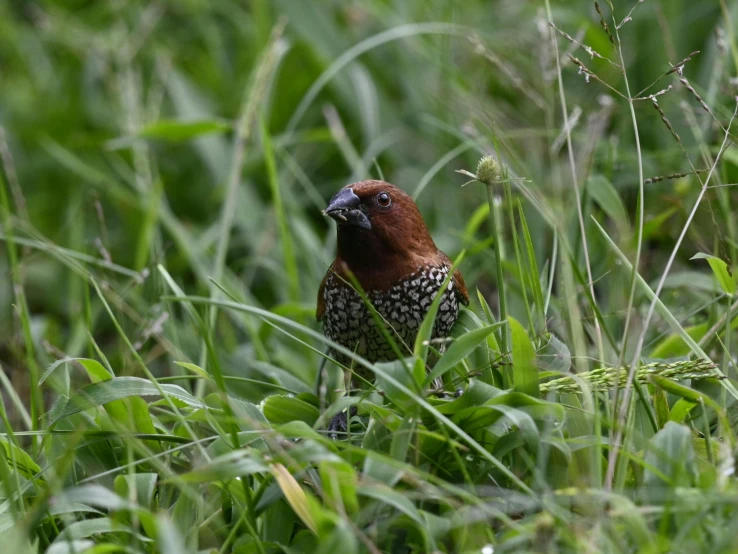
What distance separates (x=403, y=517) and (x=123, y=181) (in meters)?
3.81

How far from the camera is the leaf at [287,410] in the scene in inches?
102

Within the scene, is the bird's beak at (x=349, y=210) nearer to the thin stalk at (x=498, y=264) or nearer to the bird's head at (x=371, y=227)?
the bird's head at (x=371, y=227)

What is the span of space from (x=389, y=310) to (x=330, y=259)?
147cm

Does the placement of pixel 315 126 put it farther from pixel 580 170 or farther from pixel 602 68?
pixel 580 170

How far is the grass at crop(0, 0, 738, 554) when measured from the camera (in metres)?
2.11

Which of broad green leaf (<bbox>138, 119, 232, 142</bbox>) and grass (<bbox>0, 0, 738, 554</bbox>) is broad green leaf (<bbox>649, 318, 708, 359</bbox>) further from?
broad green leaf (<bbox>138, 119, 232, 142</bbox>)

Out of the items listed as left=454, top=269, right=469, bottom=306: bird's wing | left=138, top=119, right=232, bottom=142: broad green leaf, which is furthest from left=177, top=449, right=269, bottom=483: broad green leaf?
left=138, top=119, right=232, bottom=142: broad green leaf

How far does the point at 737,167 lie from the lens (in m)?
3.62

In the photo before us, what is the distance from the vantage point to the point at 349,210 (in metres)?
3.10

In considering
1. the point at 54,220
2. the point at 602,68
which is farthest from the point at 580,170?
the point at 54,220

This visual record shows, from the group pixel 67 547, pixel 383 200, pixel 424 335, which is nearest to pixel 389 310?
pixel 383 200

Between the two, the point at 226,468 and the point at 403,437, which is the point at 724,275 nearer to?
the point at 403,437

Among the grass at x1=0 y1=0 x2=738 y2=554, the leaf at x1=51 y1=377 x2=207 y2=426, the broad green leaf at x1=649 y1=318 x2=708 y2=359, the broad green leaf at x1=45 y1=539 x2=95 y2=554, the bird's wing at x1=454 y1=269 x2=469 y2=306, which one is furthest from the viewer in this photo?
the bird's wing at x1=454 y1=269 x2=469 y2=306

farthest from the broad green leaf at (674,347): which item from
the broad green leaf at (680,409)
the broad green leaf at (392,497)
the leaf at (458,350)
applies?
the broad green leaf at (392,497)
